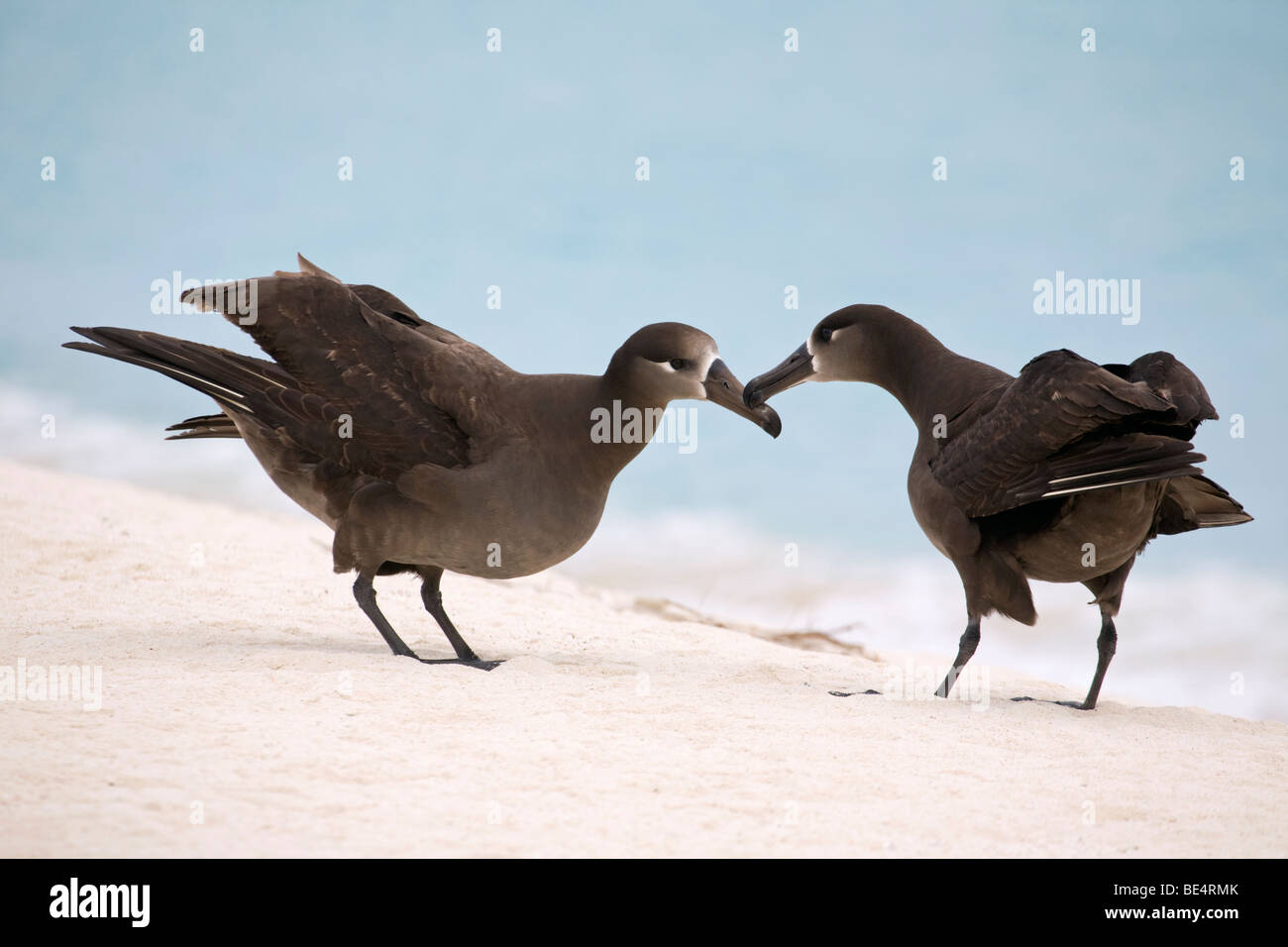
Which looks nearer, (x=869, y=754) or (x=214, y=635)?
(x=869, y=754)

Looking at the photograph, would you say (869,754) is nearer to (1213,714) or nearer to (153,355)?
(1213,714)

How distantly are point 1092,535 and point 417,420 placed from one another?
3.57 metres

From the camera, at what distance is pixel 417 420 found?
6.14m

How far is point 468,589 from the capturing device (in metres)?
9.55

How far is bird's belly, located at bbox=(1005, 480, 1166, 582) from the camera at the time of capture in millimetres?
5625

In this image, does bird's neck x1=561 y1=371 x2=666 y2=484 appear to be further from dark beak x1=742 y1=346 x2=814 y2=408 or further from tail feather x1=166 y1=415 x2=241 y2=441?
tail feather x1=166 y1=415 x2=241 y2=441

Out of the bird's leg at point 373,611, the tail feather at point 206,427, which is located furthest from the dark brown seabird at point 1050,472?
the tail feather at point 206,427

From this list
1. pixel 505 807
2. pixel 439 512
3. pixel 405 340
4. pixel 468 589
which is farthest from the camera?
pixel 468 589

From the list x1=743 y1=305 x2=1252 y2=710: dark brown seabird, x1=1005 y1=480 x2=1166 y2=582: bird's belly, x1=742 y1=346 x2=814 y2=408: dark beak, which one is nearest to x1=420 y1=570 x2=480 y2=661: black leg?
x1=743 y1=305 x2=1252 y2=710: dark brown seabird

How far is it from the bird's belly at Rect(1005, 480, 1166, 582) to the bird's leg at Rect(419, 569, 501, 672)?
2943 mm
